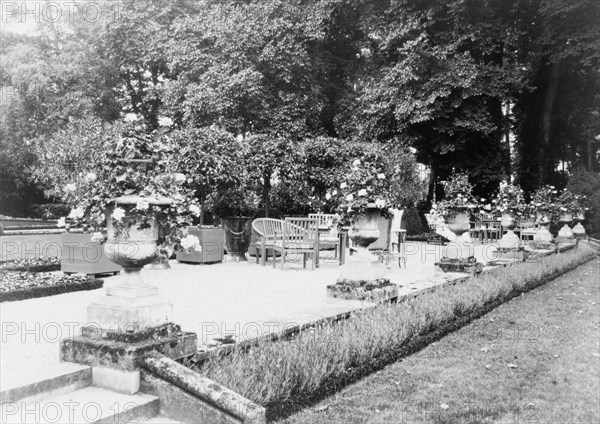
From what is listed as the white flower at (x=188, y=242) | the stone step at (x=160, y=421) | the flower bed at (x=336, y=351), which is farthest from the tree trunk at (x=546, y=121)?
the stone step at (x=160, y=421)

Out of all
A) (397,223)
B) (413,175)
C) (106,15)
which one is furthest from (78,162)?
(413,175)

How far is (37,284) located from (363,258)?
4180 millimetres

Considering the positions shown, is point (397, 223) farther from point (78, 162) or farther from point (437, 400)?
point (78, 162)

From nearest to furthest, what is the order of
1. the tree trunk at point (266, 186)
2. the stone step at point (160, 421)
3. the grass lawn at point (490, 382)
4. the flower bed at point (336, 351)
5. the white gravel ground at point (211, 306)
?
1. the stone step at point (160, 421)
2. the flower bed at point (336, 351)
3. the grass lawn at point (490, 382)
4. the white gravel ground at point (211, 306)
5. the tree trunk at point (266, 186)

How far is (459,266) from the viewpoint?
10.3 meters

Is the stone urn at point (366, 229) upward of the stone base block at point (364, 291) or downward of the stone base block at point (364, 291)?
upward

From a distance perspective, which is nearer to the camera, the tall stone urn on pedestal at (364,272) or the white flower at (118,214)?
the white flower at (118,214)

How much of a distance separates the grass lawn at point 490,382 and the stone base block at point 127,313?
1.22m

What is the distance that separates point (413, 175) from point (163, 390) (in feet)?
70.9

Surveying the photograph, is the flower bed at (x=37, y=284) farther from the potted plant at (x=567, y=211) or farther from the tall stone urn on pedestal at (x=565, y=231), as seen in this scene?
the potted plant at (x=567, y=211)

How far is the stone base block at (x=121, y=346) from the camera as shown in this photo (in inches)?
154

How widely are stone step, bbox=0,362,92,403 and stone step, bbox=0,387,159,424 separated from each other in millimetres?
34

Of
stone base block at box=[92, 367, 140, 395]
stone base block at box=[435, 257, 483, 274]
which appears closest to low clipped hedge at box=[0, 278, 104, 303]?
stone base block at box=[92, 367, 140, 395]

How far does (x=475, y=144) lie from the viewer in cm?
2238
